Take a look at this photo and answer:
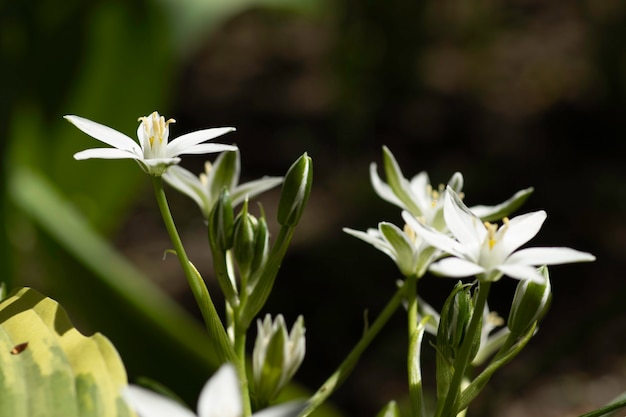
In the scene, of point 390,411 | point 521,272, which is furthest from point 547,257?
point 390,411

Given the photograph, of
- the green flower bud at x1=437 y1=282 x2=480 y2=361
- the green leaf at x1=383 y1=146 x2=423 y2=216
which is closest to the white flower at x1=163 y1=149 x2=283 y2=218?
the green leaf at x1=383 y1=146 x2=423 y2=216

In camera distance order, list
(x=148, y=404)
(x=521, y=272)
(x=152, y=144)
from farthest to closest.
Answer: (x=152, y=144), (x=521, y=272), (x=148, y=404)

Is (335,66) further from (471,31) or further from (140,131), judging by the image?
(140,131)

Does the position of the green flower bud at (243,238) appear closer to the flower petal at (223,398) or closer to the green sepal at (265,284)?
the green sepal at (265,284)

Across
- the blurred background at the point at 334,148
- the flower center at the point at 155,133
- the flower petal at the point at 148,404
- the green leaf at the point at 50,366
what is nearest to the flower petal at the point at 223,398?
the flower petal at the point at 148,404

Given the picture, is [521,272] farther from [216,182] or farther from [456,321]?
[216,182]

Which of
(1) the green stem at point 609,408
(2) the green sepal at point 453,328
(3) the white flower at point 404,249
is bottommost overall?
(1) the green stem at point 609,408

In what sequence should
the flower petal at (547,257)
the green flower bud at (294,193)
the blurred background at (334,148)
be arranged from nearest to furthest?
the flower petal at (547,257), the green flower bud at (294,193), the blurred background at (334,148)

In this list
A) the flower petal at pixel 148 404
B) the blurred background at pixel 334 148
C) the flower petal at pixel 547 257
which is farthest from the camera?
the blurred background at pixel 334 148
